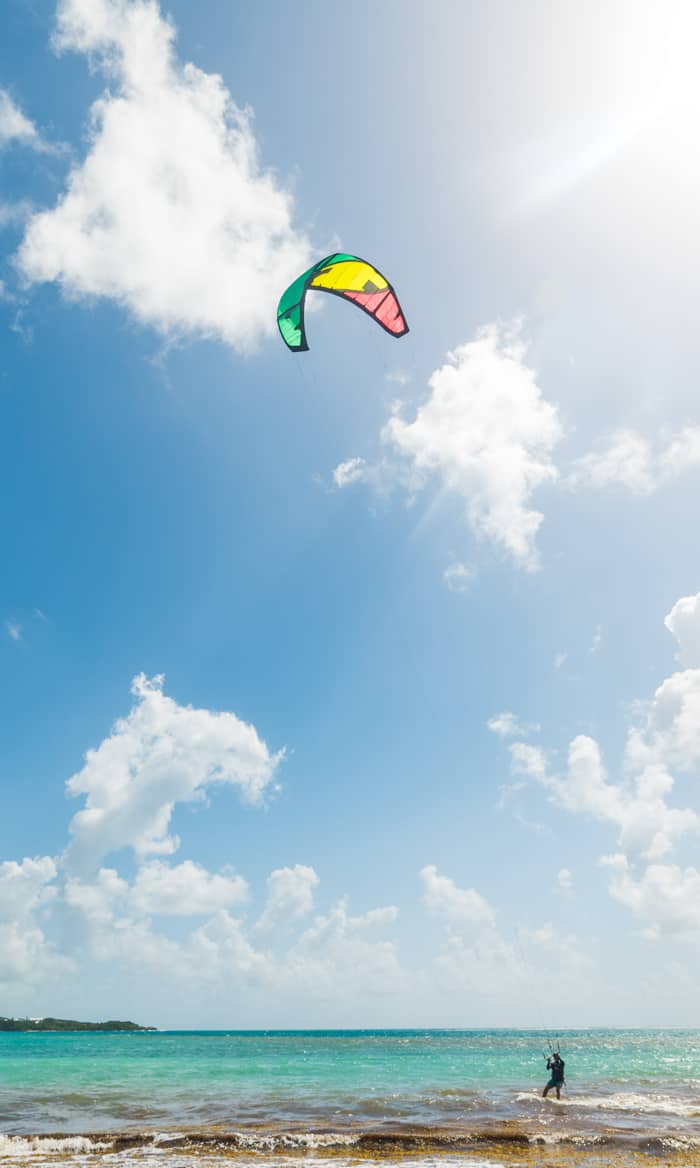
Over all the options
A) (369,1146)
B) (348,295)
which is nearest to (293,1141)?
(369,1146)

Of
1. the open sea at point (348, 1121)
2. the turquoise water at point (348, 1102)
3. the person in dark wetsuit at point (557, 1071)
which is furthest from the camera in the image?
the person in dark wetsuit at point (557, 1071)

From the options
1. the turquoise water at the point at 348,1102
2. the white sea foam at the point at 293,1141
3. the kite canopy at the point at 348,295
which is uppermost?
the kite canopy at the point at 348,295

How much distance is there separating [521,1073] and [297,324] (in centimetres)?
3476

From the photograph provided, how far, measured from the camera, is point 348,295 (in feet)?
53.0

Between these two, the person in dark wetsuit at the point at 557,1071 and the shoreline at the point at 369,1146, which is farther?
the person in dark wetsuit at the point at 557,1071

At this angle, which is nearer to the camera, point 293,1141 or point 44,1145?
point 44,1145

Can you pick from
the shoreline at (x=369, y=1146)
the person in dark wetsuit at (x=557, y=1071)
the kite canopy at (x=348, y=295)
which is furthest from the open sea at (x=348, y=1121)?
the kite canopy at (x=348, y=295)

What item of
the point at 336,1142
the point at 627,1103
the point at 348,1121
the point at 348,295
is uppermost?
the point at 348,295

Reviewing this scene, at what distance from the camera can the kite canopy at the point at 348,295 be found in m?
15.2

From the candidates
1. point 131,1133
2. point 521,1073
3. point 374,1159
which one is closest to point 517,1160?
point 374,1159

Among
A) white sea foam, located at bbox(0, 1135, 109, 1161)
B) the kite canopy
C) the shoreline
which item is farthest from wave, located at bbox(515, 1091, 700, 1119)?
the kite canopy

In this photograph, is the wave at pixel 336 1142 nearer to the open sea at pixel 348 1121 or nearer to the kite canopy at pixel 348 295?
the open sea at pixel 348 1121

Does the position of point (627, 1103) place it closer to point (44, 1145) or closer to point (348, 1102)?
point (348, 1102)

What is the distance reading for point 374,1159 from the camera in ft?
42.4
